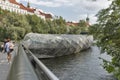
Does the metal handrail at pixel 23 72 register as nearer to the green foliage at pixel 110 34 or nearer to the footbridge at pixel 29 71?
the footbridge at pixel 29 71

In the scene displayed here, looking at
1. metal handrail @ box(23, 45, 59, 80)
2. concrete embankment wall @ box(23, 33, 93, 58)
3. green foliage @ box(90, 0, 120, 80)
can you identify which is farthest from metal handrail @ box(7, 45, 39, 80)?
concrete embankment wall @ box(23, 33, 93, 58)

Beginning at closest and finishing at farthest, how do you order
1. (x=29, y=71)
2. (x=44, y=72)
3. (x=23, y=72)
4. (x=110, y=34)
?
1. (x=44, y=72)
2. (x=23, y=72)
3. (x=29, y=71)
4. (x=110, y=34)

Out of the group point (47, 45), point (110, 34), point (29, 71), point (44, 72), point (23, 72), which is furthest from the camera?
point (47, 45)

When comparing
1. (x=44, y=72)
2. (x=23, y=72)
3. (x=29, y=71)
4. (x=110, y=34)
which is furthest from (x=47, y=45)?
(x=44, y=72)

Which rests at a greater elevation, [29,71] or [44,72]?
[44,72]

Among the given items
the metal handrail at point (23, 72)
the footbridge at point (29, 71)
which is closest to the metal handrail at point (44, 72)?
the footbridge at point (29, 71)

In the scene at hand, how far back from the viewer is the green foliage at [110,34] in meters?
5.58

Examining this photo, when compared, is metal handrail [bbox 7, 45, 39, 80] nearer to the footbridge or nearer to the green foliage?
the footbridge

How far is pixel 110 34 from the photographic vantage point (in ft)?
32.7

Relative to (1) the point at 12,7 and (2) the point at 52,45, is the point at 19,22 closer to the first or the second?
(2) the point at 52,45

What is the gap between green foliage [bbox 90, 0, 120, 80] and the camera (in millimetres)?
5577

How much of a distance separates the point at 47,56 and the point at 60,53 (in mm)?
4066

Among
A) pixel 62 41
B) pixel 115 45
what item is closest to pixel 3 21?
pixel 62 41

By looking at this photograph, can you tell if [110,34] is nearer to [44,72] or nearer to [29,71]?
[29,71]
